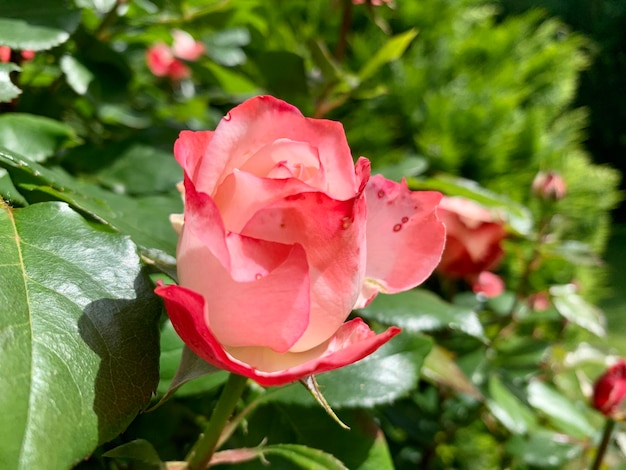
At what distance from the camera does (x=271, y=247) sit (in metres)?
0.24

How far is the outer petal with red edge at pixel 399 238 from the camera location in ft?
0.99

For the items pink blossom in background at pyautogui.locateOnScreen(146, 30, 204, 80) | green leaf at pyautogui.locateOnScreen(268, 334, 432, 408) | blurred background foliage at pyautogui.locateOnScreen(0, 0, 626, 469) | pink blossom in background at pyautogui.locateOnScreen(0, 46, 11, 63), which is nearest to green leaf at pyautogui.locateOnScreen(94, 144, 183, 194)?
blurred background foliage at pyautogui.locateOnScreen(0, 0, 626, 469)

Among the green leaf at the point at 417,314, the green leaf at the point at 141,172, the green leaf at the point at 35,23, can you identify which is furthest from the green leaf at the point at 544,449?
the green leaf at the point at 35,23

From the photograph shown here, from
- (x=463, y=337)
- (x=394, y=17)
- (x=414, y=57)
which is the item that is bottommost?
(x=414, y=57)

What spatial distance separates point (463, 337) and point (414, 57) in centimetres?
160

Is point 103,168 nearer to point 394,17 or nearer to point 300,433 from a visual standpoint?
point 300,433

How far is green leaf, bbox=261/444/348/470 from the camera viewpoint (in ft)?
1.03

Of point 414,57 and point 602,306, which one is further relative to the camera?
point 602,306

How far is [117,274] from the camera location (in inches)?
10.7

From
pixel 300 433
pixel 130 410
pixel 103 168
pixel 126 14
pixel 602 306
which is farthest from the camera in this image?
pixel 602 306

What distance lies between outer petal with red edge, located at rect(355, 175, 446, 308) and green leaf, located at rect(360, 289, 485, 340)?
165 mm

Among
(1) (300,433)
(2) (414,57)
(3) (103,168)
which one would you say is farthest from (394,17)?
(1) (300,433)

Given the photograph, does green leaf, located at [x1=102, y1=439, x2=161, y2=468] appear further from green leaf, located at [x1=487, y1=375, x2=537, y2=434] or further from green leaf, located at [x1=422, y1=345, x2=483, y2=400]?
green leaf, located at [x1=487, y1=375, x2=537, y2=434]

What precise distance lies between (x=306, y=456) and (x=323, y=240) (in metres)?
0.14
